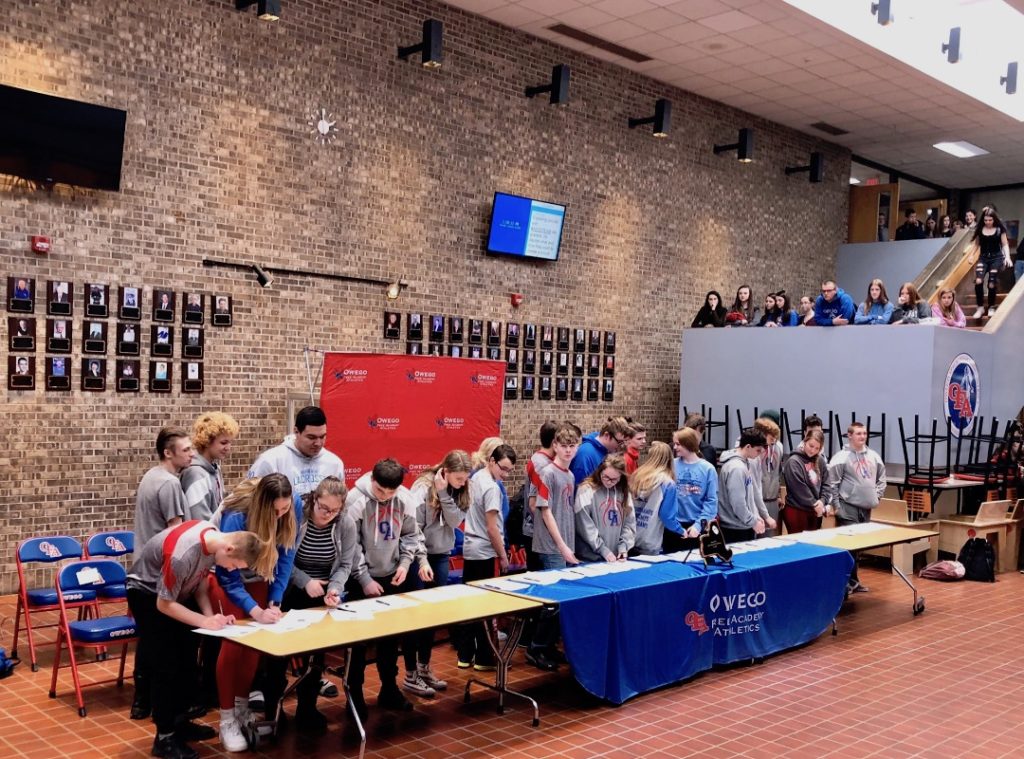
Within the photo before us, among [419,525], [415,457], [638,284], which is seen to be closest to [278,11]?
[415,457]

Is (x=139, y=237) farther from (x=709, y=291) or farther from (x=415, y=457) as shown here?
(x=709, y=291)

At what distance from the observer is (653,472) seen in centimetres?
735

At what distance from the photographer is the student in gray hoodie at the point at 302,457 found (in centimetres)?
591

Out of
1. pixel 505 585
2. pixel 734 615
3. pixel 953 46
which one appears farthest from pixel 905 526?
pixel 953 46

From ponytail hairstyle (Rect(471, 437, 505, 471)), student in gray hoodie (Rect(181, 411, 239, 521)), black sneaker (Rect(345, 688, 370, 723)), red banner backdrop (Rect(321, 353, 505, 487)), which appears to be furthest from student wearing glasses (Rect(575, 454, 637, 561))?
red banner backdrop (Rect(321, 353, 505, 487))

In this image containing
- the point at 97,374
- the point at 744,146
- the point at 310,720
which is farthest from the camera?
the point at 744,146

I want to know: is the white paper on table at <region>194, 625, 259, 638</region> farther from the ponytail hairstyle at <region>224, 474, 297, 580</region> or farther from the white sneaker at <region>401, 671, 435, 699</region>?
the white sneaker at <region>401, 671, 435, 699</region>

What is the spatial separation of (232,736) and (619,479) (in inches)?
119

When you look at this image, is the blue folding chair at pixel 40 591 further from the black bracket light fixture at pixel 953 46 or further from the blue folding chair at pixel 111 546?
the black bracket light fixture at pixel 953 46

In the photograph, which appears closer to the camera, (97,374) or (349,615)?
(349,615)

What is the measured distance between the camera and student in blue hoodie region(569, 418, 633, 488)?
7664mm

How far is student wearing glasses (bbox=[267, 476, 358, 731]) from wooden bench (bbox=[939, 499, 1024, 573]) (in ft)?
25.4

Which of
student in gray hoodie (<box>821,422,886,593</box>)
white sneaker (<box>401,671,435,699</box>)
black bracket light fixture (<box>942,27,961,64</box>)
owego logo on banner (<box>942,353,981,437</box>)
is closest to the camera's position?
white sneaker (<box>401,671,435,699</box>)

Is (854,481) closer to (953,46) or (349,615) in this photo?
(349,615)
